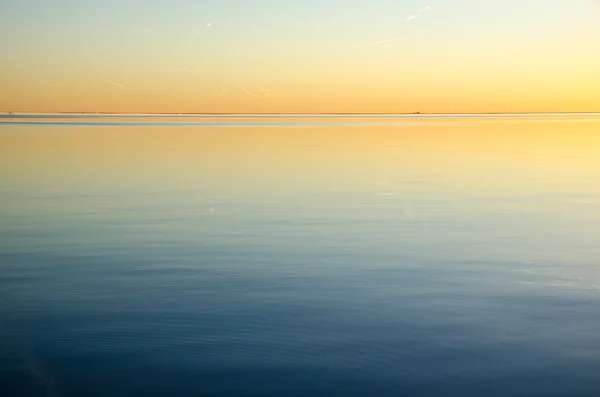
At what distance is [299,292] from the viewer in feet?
33.6

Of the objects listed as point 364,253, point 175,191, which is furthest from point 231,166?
point 364,253

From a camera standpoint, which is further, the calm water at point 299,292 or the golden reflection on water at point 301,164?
the golden reflection on water at point 301,164

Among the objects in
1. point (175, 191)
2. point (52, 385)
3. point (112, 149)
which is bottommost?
point (52, 385)

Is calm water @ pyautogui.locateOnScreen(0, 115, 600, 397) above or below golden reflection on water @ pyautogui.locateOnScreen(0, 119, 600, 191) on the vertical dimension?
below

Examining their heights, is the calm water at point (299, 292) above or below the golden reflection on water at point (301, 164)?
below

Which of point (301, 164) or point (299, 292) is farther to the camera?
point (301, 164)

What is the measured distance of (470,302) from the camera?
387 inches

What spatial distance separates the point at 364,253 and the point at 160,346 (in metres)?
5.64

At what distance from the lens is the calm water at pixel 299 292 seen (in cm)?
721

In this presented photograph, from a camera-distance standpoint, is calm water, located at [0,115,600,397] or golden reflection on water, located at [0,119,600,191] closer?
calm water, located at [0,115,600,397]

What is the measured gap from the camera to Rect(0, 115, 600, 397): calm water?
284 inches

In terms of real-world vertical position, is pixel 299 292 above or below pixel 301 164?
below

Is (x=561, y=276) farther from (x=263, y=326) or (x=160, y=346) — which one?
(x=160, y=346)

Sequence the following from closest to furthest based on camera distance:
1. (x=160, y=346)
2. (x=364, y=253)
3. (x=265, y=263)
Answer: (x=160, y=346), (x=265, y=263), (x=364, y=253)
